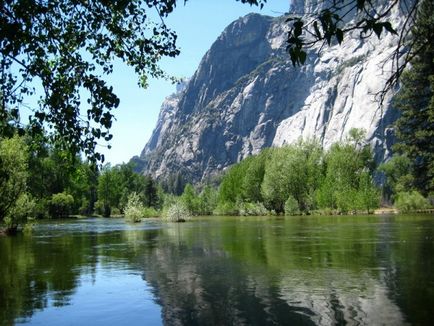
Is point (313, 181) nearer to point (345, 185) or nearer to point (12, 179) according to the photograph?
point (345, 185)

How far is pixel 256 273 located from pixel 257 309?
263 inches

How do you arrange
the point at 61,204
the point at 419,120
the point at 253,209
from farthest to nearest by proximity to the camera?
1. the point at 61,204
2. the point at 253,209
3. the point at 419,120

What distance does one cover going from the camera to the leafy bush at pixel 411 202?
307 ft

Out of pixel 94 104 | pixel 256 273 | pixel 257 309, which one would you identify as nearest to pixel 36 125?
pixel 94 104

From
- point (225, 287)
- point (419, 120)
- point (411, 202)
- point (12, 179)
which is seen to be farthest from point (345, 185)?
point (225, 287)

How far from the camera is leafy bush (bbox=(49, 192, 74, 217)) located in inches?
4702

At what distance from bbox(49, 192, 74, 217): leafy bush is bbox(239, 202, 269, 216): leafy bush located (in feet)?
150

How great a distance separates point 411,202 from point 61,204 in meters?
86.1

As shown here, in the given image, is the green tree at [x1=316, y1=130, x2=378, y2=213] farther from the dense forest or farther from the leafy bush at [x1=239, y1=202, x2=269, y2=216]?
the leafy bush at [x1=239, y1=202, x2=269, y2=216]

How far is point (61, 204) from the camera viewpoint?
4771 inches

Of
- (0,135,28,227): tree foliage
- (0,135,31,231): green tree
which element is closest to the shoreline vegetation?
(0,135,31,231): green tree

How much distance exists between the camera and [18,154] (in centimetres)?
4550

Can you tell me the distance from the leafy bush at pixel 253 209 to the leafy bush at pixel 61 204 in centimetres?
4585

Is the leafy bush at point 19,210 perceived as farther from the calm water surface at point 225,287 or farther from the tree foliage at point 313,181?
the tree foliage at point 313,181
